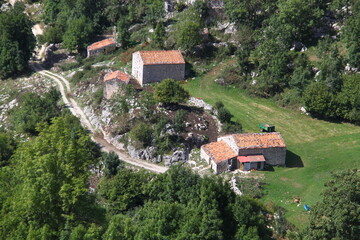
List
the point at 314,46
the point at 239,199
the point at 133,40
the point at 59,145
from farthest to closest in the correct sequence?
the point at 133,40 < the point at 314,46 < the point at 239,199 < the point at 59,145

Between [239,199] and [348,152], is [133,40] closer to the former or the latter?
[348,152]

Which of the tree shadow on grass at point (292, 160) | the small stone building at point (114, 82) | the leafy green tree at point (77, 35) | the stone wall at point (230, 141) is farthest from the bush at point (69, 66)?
the tree shadow on grass at point (292, 160)

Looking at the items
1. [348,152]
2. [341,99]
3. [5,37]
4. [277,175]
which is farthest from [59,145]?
[5,37]

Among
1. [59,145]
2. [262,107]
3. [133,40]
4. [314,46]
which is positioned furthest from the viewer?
[133,40]

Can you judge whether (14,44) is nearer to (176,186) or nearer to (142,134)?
(142,134)

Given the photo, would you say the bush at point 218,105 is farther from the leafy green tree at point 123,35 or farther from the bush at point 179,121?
the leafy green tree at point 123,35

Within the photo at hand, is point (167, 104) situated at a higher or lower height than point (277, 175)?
higher
